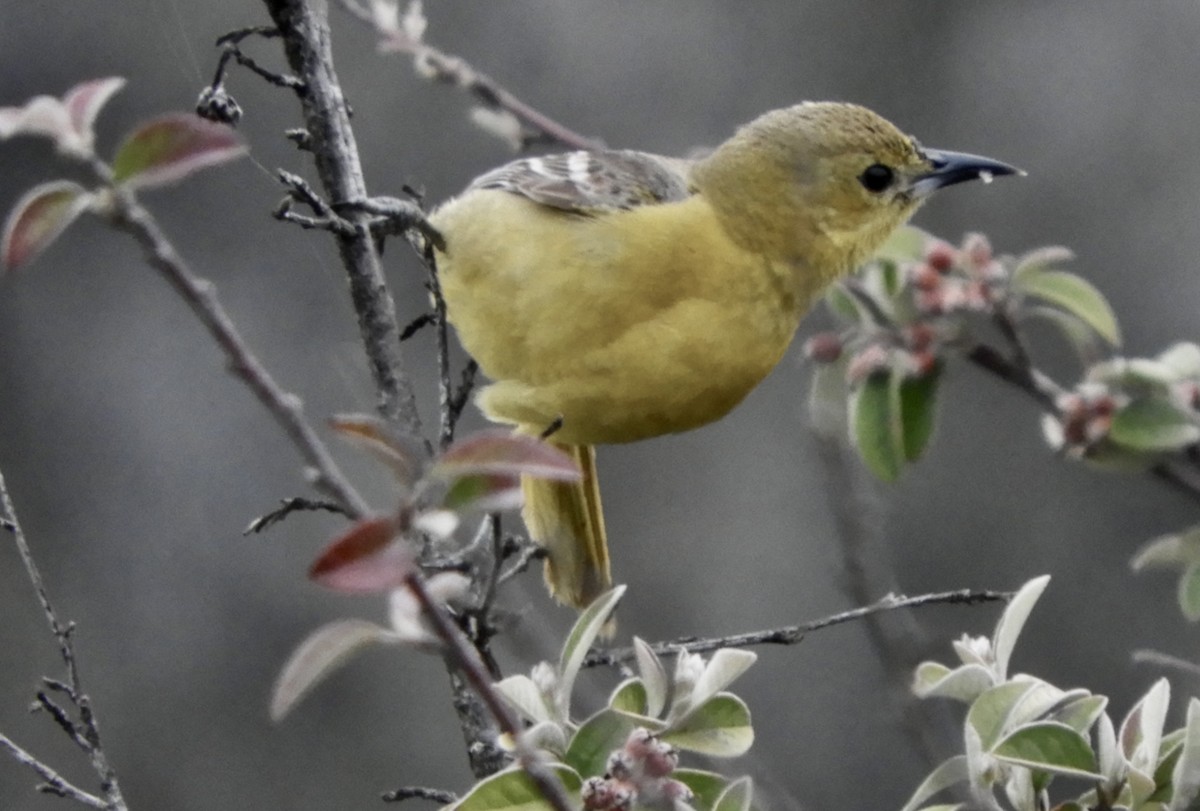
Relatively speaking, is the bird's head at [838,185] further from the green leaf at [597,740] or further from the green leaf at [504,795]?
the green leaf at [504,795]

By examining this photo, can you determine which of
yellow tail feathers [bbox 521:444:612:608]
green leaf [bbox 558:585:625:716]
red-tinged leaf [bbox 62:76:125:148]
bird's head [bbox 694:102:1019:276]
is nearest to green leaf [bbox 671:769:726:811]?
green leaf [bbox 558:585:625:716]

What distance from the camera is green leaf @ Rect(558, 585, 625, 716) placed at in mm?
1695

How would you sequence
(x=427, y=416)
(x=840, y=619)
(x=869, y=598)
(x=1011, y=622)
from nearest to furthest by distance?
1. (x=1011, y=622)
2. (x=840, y=619)
3. (x=869, y=598)
4. (x=427, y=416)

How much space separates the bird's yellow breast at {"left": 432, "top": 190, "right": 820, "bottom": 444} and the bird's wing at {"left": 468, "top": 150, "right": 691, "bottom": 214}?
34 mm

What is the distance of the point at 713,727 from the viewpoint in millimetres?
1657

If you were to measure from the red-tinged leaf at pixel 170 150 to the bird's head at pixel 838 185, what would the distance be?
2.01 m

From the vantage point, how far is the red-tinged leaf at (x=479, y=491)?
1212 mm

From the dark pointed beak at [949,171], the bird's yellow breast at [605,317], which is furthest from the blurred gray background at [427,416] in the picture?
the bird's yellow breast at [605,317]

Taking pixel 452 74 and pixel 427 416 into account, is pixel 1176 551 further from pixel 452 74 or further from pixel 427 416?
pixel 427 416

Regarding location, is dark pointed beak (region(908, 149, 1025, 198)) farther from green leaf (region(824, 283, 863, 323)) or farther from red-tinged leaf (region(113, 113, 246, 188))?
red-tinged leaf (region(113, 113, 246, 188))

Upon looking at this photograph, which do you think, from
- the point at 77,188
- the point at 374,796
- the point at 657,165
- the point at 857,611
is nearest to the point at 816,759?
the point at 374,796

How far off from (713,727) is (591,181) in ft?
5.11

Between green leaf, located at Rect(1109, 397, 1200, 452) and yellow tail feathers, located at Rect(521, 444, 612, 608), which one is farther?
yellow tail feathers, located at Rect(521, 444, 612, 608)

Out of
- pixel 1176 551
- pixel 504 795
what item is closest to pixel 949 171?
pixel 1176 551
